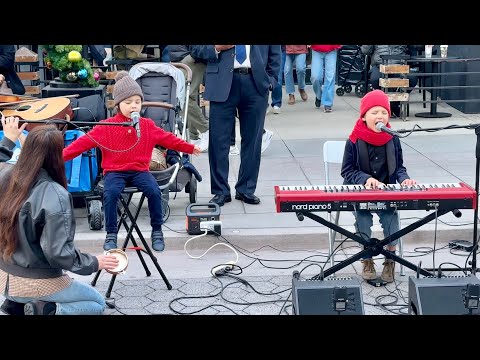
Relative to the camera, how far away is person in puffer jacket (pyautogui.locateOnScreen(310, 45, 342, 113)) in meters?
13.3

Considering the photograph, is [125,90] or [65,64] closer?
[125,90]

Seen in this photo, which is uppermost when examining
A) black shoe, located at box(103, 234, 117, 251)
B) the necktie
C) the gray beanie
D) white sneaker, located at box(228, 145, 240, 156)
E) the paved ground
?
the necktie

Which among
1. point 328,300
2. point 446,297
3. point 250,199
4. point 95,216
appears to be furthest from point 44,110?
point 446,297

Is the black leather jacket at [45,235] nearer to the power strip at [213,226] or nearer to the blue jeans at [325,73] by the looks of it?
the power strip at [213,226]

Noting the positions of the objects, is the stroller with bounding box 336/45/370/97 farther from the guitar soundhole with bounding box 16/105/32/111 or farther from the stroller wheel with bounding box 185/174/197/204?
the guitar soundhole with bounding box 16/105/32/111

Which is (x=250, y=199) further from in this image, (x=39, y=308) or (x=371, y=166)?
(x=39, y=308)

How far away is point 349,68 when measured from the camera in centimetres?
1479

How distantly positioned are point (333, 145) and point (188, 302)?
1.94 m

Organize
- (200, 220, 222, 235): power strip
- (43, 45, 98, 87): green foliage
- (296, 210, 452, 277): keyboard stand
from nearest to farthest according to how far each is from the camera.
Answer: (296, 210, 452, 277): keyboard stand
(200, 220, 222, 235): power strip
(43, 45, 98, 87): green foliage

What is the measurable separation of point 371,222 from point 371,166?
0.46 metres

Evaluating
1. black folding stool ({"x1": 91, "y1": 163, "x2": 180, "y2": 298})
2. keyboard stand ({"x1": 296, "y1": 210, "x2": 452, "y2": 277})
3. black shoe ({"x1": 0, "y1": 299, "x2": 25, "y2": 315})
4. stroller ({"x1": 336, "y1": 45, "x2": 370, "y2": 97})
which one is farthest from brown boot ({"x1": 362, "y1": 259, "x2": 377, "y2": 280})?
stroller ({"x1": 336, "y1": 45, "x2": 370, "y2": 97})

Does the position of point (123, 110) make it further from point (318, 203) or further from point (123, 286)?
point (318, 203)

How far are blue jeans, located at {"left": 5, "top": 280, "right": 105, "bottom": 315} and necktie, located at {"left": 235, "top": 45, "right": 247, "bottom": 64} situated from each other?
354 cm
